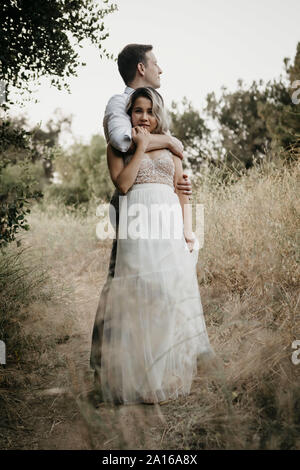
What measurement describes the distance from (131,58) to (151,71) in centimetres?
20

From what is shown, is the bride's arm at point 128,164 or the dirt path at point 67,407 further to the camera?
the bride's arm at point 128,164

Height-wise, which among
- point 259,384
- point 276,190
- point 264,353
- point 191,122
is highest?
point 191,122

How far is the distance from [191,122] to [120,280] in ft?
38.5

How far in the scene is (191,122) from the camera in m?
13.1

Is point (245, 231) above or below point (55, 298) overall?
above

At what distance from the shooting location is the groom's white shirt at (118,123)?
2.29 m

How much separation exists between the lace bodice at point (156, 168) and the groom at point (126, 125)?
0.20ft

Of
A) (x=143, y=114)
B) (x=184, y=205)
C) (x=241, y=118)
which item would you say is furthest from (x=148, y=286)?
(x=241, y=118)

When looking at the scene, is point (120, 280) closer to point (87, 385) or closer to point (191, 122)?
point (87, 385)

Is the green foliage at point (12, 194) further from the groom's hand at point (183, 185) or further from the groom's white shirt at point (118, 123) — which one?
the groom's hand at point (183, 185)

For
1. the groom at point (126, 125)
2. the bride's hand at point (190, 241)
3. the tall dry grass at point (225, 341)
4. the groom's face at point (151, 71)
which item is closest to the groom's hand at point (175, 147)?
the groom at point (126, 125)

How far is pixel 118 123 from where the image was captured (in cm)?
236

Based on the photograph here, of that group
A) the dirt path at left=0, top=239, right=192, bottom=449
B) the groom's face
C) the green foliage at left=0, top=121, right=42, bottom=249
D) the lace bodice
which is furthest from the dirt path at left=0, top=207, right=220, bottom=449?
the groom's face
